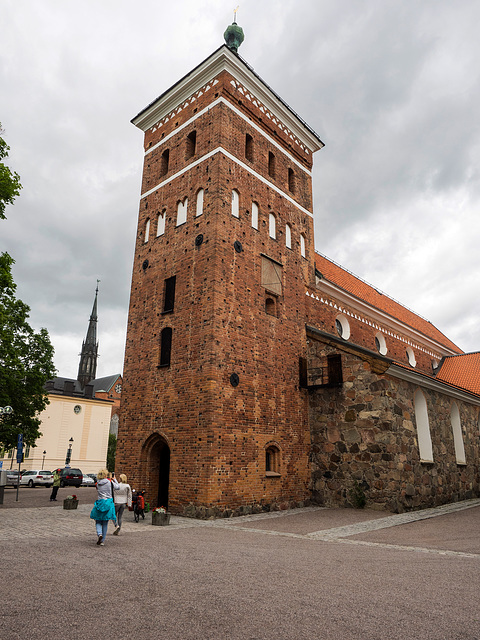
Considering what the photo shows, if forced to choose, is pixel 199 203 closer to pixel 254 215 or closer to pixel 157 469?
pixel 254 215

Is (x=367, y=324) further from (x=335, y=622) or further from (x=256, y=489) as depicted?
(x=335, y=622)

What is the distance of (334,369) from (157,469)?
6889mm

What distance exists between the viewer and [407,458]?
1346 cm

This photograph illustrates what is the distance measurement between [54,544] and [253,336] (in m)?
8.25

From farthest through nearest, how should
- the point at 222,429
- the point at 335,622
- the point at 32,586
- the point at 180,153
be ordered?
the point at 180,153 → the point at 222,429 → the point at 32,586 → the point at 335,622

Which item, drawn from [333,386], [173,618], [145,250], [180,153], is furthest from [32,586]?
[180,153]

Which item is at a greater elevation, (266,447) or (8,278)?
(8,278)

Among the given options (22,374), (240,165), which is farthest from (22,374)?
(240,165)

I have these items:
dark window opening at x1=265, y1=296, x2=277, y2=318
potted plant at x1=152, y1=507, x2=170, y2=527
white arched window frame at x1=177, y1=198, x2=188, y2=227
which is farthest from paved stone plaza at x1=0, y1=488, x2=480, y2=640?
white arched window frame at x1=177, y1=198, x2=188, y2=227

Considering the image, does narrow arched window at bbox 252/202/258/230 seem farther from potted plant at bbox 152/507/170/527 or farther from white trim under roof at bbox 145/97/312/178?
potted plant at bbox 152/507/170/527

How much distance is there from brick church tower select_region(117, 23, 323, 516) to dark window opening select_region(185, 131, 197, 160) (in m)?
0.05

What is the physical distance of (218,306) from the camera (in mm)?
12898

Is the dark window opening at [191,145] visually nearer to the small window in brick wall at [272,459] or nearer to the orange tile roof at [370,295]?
the orange tile roof at [370,295]

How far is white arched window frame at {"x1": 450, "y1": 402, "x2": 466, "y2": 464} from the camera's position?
17.5 meters
